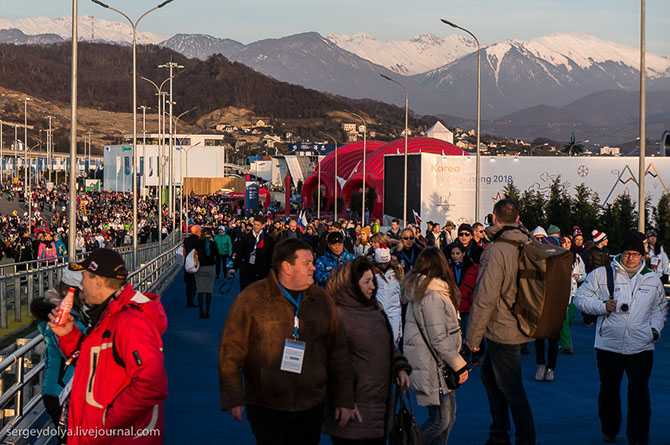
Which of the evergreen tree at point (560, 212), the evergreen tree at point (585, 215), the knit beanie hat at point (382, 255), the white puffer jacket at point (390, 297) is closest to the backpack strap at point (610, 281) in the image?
the white puffer jacket at point (390, 297)

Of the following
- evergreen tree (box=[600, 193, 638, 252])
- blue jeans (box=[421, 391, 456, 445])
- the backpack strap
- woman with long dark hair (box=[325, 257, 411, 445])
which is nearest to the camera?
Answer: woman with long dark hair (box=[325, 257, 411, 445])

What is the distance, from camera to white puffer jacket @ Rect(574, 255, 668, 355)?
806cm

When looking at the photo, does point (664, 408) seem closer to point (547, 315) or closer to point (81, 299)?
point (547, 315)

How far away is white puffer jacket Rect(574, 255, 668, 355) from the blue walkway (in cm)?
86

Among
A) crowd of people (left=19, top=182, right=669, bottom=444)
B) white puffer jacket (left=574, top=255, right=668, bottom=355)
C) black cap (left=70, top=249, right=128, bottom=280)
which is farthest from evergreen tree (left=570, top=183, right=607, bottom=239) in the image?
black cap (left=70, top=249, right=128, bottom=280)

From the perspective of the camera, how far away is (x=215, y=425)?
891cm

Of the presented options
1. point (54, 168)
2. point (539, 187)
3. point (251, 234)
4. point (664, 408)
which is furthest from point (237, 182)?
point (664, 408)

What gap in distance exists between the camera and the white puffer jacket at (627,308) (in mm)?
8062

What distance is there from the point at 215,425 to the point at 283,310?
3813mm

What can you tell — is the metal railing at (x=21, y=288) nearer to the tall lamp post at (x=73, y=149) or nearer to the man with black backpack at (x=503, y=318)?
the tall lamp post at (x=73, y=149)

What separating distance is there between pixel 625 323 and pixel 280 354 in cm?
375

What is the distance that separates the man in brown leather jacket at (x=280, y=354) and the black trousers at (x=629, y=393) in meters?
3.33

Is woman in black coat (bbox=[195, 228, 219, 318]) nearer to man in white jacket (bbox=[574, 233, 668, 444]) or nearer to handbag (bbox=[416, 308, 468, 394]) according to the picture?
man in white jacket (bbox=[574, 233, 668, 444])

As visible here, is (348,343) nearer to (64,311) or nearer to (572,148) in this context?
(64,311)
